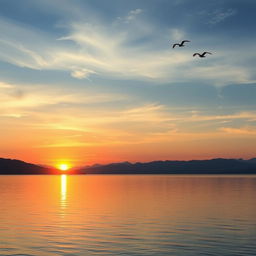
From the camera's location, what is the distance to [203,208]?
Answer: 266 ft

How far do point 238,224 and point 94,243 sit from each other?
2443cm

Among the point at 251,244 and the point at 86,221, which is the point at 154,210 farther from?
the point at 251,244

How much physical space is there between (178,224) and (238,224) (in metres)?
8.86

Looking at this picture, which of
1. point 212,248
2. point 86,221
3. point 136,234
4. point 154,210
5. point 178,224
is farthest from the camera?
point 154,210

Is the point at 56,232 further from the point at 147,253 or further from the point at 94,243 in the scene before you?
the point at 147,253

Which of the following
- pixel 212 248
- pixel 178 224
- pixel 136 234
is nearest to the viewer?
pixel 212 248

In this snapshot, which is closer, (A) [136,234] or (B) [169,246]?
(B) [169,246]

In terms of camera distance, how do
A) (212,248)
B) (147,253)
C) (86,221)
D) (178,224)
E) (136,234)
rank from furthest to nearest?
(86,221)
(178,224)
(136,234)
(212,248)
(147,253)

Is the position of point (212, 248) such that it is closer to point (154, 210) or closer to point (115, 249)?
point (115, 249)

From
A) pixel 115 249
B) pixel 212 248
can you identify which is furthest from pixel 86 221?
pixel 212 248

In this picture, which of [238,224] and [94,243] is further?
[238,224]

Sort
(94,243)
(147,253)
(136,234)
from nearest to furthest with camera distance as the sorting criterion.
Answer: (147,253) → (94,243) → (136,234)

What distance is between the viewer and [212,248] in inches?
1670

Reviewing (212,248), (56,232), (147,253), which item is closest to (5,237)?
(56,232)
